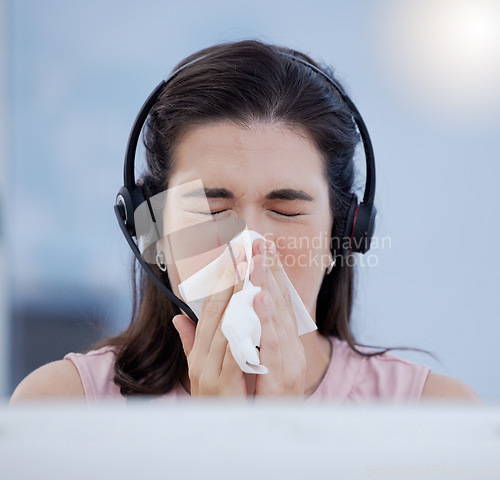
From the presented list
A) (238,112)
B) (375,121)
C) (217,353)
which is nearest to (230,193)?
(238,112)

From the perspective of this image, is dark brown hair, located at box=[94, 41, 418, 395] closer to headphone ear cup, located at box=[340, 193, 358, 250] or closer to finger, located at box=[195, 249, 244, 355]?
headphone ear cup, located at box=[340, 193, 358, 250]

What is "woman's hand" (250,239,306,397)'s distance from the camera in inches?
29.6

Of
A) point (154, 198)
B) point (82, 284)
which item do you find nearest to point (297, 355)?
point (154, 198)

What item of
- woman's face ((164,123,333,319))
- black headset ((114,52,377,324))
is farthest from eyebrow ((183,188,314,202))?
black headset ((114,52,377,324))

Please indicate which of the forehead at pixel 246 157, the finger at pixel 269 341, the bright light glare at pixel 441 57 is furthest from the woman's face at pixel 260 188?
the bright light glare at pixel 441 57

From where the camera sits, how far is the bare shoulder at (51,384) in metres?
1.02

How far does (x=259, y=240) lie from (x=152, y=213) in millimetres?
234

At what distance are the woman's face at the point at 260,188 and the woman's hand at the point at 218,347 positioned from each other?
8cm

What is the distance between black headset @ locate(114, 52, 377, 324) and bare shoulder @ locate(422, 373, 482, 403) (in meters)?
0.32

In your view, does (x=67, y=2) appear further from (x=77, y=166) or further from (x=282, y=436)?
(x=282, y=436)

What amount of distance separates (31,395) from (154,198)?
47cm

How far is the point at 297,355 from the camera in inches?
31.5

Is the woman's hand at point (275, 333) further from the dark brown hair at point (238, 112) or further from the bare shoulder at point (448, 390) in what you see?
the bare shoulder at point (448, 390)

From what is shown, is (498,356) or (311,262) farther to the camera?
(498,356)
